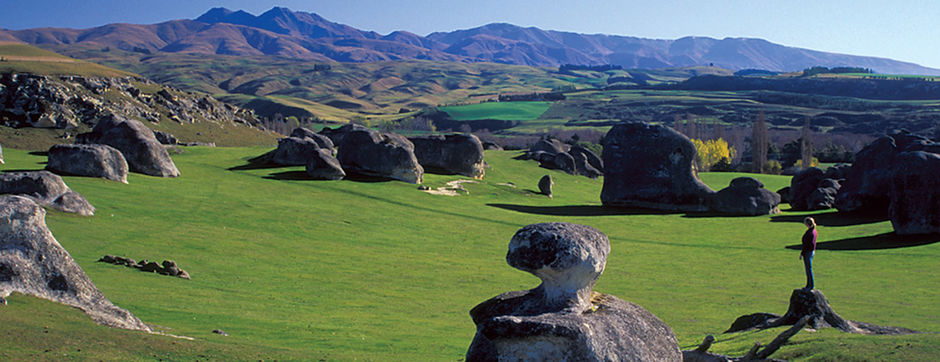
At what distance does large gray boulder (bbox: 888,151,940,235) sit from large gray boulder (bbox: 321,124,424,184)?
1192 inches

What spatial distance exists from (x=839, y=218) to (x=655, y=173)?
11826mm

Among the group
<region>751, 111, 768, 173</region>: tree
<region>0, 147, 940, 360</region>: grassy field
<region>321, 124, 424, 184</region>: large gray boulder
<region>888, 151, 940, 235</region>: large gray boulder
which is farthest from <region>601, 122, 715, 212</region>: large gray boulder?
<region>751, 111, 768, 173</region>: tree

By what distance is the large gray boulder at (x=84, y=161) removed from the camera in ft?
127

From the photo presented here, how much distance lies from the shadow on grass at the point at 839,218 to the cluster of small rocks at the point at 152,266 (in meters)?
37.2

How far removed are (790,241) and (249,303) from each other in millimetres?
29589

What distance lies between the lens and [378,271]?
27625mm

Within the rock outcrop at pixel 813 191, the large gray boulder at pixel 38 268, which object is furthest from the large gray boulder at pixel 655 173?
the large gray boulder at pixel 38 268

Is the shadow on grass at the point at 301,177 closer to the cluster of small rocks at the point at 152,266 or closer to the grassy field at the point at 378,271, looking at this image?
the grassy field at the point at 378,271

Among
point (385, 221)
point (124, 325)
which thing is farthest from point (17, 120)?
point (124, 325)

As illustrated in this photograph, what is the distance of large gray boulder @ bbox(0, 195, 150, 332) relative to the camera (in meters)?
13.9

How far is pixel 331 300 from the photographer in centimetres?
2244

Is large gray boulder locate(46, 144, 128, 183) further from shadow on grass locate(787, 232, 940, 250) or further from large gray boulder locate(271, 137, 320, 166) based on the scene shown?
shadow on grass locate(787, 232, 940, 250)

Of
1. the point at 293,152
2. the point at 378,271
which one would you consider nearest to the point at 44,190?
the point at 378,271

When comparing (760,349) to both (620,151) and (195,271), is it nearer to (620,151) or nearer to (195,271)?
(195,271)
